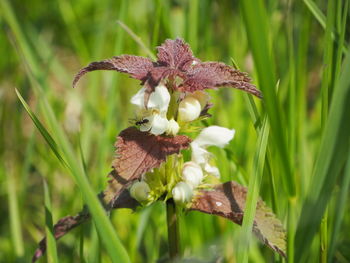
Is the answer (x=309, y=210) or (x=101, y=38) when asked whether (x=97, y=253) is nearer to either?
(x=309, y=210)

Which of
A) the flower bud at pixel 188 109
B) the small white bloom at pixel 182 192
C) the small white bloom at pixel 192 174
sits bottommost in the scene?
the small white bloom at pixel 182 192

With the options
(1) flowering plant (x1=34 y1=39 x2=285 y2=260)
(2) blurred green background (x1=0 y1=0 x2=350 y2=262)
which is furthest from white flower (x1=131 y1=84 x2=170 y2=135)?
(2) blurred green background (x1=0 y1=0 x2=350 y2=262)

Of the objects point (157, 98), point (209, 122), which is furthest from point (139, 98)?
point (209, 122)

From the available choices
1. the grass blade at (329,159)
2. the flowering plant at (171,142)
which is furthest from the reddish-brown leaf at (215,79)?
the grass blade at (329,159)

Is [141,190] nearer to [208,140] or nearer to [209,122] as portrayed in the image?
[208,140]

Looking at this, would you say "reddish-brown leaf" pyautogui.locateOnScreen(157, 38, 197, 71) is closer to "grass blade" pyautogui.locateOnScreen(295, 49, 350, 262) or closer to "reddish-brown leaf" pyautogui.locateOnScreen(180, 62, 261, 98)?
"reddish-brown leaf" pyautogui.locateOnScreen(180, 62, 261, 98)

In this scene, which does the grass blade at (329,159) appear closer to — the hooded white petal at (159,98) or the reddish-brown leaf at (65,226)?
the hooded white petal at (159,98)

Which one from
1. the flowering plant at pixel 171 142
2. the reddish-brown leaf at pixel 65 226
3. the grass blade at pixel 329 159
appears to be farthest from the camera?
the reddish-brown leaf at pixel 65 226

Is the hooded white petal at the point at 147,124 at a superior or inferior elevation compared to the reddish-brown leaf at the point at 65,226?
superior

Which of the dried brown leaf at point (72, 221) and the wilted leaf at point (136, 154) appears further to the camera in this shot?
the dried brown leaf at point (72, 221)
